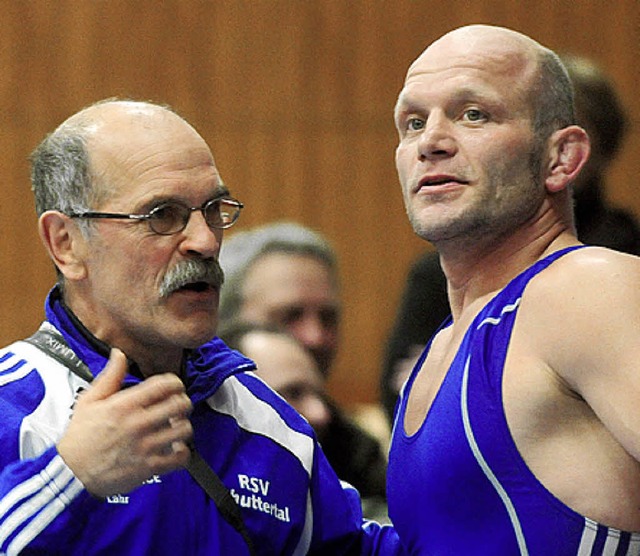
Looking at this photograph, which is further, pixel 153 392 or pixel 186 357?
pixel 186 357

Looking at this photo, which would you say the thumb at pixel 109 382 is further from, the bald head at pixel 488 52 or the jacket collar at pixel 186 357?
the bald head at pixel 488 52

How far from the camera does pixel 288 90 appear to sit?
7.44 meters

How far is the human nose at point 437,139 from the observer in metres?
2.82

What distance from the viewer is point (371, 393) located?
736cm

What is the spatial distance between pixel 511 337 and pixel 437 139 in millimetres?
512

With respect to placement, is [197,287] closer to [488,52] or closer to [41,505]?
[41,505]

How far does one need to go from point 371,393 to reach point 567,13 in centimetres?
245

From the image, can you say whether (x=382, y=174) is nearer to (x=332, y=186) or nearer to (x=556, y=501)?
(x=332, y=186)

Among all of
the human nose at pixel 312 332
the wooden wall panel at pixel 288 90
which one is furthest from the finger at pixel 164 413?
the wooden wall panel at pixel 288 90

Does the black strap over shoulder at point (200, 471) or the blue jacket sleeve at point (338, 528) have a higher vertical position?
the black strap over shoulder at point (200, 471)

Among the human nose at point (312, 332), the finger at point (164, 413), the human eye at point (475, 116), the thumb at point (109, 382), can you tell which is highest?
the human eye at point (475, 116)

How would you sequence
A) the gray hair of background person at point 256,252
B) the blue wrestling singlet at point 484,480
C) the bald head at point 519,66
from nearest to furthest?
the blue wrestling singlet at point 484,480 < the bald head at point 519,66 < the gray hair of background person at point 256,252

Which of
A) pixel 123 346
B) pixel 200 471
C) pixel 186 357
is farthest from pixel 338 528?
pixel 123 346

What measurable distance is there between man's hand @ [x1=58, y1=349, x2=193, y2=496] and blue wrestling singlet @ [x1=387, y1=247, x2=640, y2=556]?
578 mm
